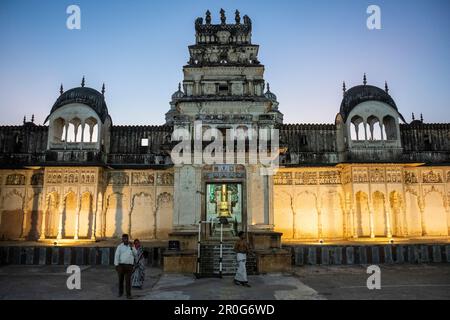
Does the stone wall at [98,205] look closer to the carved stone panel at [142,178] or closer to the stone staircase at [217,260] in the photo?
the carved stone panel at [142,178]

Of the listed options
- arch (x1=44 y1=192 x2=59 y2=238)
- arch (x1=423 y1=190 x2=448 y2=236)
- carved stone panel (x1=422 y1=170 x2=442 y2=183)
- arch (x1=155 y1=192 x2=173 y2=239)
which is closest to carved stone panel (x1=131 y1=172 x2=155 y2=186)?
arch (x1=155 y1=192 x2=173 y2=239)

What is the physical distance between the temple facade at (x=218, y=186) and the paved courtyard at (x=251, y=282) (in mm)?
7507

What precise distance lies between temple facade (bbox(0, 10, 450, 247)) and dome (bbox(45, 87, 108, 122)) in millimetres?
92

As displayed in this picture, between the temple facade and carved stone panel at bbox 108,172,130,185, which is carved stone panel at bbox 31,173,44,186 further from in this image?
carved stone panel at bbox 108,172,130,185

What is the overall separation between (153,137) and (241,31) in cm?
1027

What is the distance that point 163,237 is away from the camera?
23969 millimetres

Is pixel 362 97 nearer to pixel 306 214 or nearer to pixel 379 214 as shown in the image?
pixel 379 214

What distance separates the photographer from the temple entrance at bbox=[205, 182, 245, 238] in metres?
18.8

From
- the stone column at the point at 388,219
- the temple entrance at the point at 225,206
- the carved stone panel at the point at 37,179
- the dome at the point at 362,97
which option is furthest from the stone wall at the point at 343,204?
the carved stone panel at the point at 37,179

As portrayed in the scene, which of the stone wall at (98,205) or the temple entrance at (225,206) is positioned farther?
the stone wall at (98,205)

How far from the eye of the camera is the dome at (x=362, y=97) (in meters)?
24.2

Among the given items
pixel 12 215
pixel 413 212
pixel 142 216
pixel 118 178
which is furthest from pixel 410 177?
pixel 12 215

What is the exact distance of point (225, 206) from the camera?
19.5 metres

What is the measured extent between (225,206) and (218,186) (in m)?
1.44
